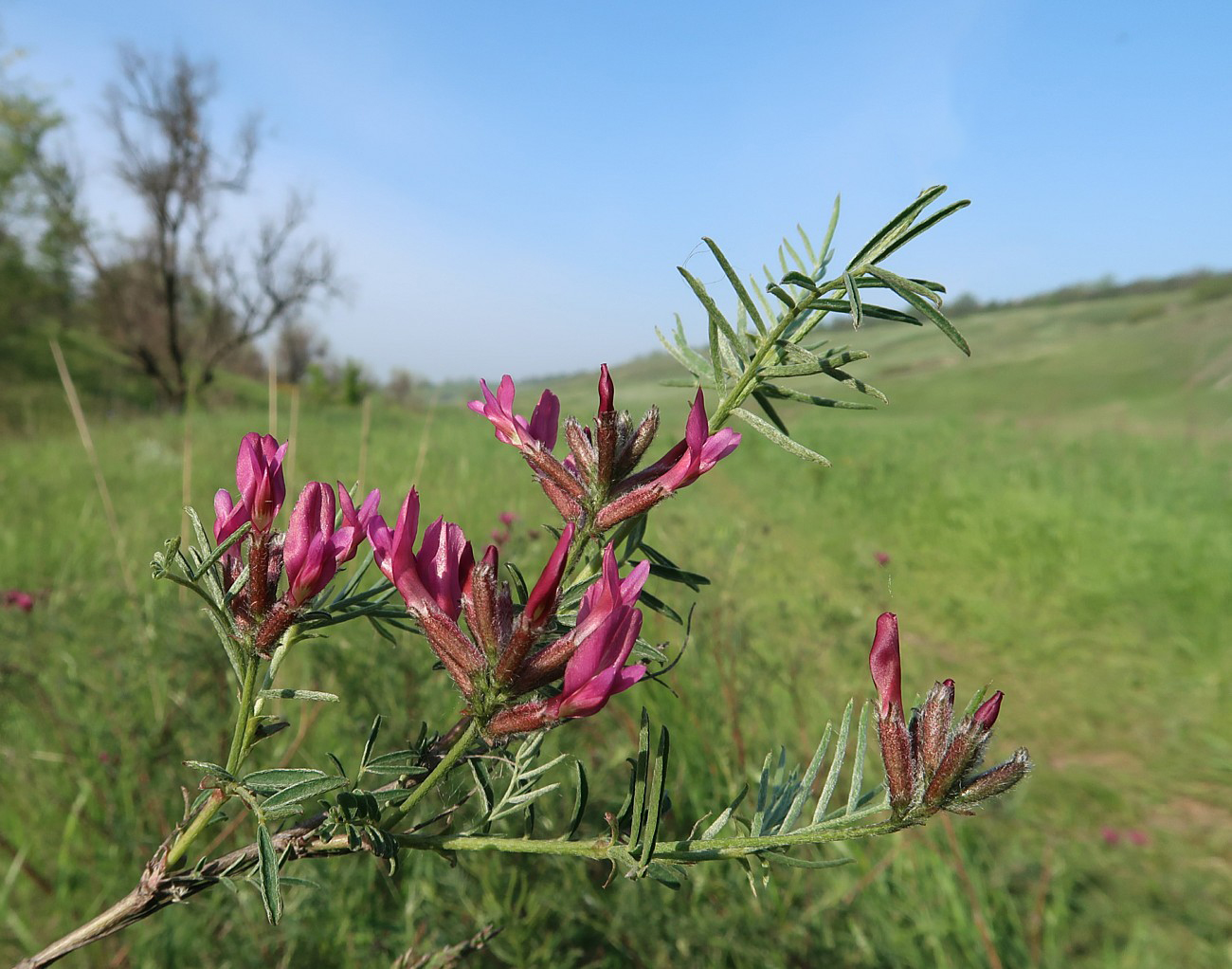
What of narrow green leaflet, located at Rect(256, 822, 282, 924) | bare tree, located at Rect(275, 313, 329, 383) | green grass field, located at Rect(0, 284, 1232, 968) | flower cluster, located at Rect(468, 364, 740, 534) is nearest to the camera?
narrow green leaflet, located at Rect(256, 822, 282, 924)

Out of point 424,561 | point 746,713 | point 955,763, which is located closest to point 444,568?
point 424,561

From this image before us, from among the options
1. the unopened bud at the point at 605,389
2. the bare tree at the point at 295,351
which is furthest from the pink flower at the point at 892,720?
the bare tree at the point at 295,351

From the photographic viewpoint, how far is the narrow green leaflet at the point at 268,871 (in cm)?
40

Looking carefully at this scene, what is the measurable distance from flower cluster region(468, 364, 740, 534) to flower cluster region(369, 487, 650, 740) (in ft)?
0.20

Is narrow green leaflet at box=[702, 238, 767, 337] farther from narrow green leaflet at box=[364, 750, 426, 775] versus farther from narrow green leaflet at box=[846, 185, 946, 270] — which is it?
narrow green leaflet at box=[364, 750, 426, 775]

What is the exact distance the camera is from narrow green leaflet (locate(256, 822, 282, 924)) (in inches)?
15.7

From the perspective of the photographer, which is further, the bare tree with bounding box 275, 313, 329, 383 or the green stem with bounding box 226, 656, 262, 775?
the bare tree with bounding box 275, 313, 329, 383

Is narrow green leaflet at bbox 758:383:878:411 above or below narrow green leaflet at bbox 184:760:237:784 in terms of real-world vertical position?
above

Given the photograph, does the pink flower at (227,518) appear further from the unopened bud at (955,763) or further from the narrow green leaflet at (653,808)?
the unopened bud at (955,763)

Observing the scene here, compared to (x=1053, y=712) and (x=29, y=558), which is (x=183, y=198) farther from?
(x=1053, y=712)

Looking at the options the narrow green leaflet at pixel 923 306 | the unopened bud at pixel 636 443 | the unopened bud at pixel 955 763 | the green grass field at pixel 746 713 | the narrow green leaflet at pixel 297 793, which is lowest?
the green grass field at pixel 746 713

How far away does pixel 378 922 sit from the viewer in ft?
5.20

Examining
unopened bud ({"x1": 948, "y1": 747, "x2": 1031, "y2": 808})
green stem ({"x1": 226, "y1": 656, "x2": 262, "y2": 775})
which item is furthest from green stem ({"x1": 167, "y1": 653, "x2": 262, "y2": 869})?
unopened bud ({"x1": 948, "y1": 747, "x2": 1031, "y2": 808})

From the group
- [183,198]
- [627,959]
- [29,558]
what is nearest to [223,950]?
[627,959]
